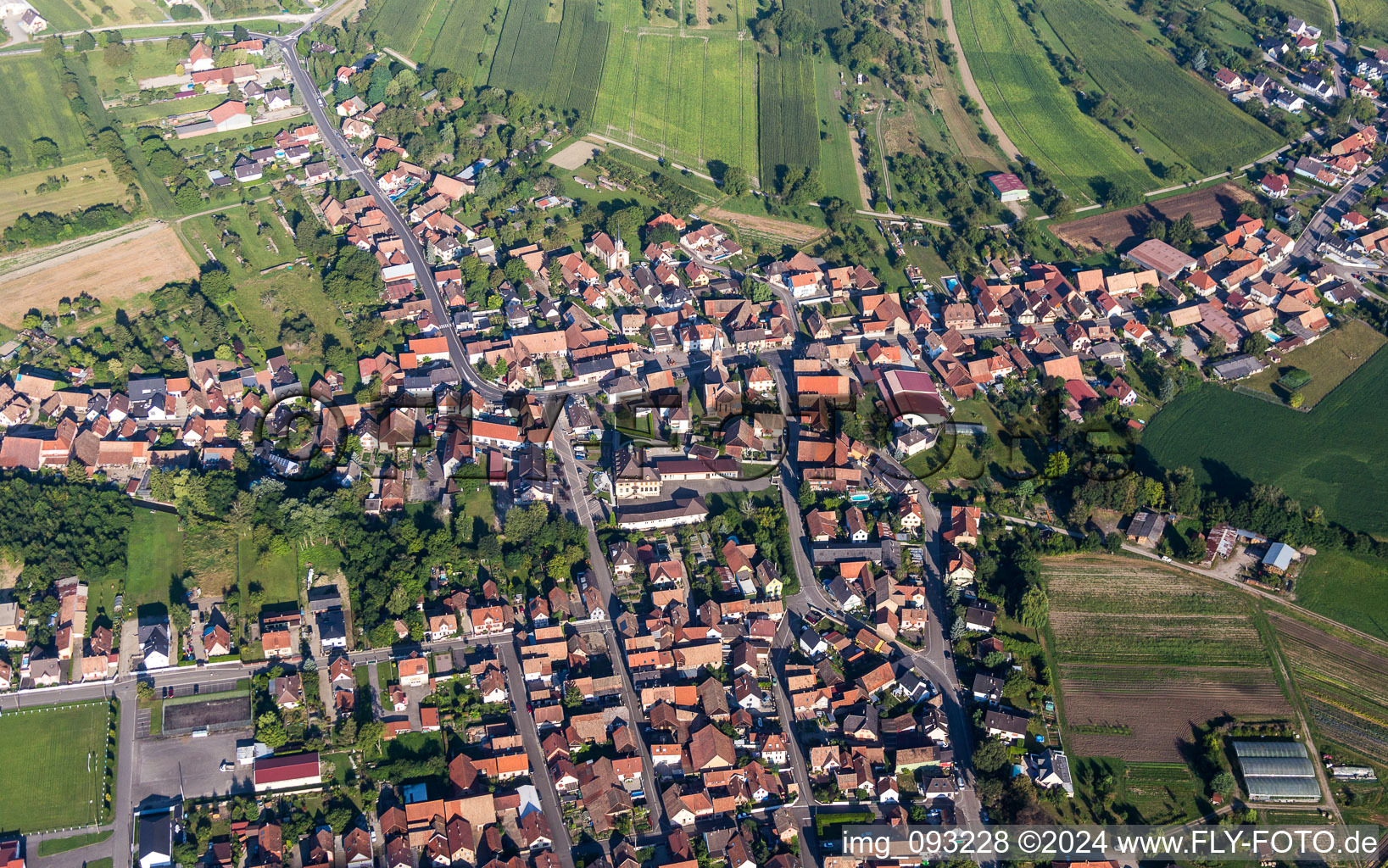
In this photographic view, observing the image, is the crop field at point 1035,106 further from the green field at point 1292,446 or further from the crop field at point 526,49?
the crop field at point 526,49

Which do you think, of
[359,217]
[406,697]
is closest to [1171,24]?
[359,217]

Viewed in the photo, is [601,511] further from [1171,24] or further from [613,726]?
[1171,24]

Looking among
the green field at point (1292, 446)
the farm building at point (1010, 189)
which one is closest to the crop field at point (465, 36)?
the farm building at point (1010, 189)

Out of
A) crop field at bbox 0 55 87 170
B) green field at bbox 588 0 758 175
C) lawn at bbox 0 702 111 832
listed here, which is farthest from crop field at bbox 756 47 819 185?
lawn at bbox 0 702 111 832

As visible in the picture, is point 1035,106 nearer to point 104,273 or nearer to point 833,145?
point 833,145

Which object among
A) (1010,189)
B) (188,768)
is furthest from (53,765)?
(1010,189)

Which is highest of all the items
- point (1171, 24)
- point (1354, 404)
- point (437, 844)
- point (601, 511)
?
point (1171, 24)
